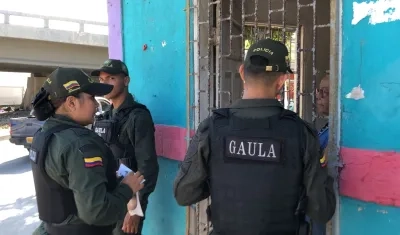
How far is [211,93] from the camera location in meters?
3.19

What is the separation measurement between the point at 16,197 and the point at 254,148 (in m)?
6.22

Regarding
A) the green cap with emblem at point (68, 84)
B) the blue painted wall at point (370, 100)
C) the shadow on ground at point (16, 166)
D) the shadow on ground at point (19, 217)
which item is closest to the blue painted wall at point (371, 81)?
the blue painted wall at point (370, 100)

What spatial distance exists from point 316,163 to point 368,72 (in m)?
0.64

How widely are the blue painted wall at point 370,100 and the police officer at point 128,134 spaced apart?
4.54 ft

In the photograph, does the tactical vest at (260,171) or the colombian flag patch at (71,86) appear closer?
the tactical vest at (260,171)

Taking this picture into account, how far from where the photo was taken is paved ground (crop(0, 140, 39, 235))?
5.27 metres

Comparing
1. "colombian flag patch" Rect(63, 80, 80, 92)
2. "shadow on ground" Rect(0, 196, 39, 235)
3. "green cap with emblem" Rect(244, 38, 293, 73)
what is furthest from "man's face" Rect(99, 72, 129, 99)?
"shadow on ground" Rect(0, 196, 39, 235)

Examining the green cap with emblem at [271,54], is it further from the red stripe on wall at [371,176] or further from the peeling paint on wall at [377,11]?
the red stripe on wall at [371,176]

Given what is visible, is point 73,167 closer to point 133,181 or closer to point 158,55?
point 133,181

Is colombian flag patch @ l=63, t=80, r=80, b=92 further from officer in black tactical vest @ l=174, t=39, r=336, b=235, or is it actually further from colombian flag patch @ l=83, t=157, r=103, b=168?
officer in black tactical vest @ l=174, t=39, r=336, b=235

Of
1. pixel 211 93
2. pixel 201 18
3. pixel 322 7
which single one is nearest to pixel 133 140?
pixel 211 93

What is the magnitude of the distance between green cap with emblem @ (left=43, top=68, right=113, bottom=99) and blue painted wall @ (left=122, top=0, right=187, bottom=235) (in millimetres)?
1198

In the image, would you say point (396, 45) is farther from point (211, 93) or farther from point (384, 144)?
point (211, 93)

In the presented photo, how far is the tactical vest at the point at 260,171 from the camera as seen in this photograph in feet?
5.63
